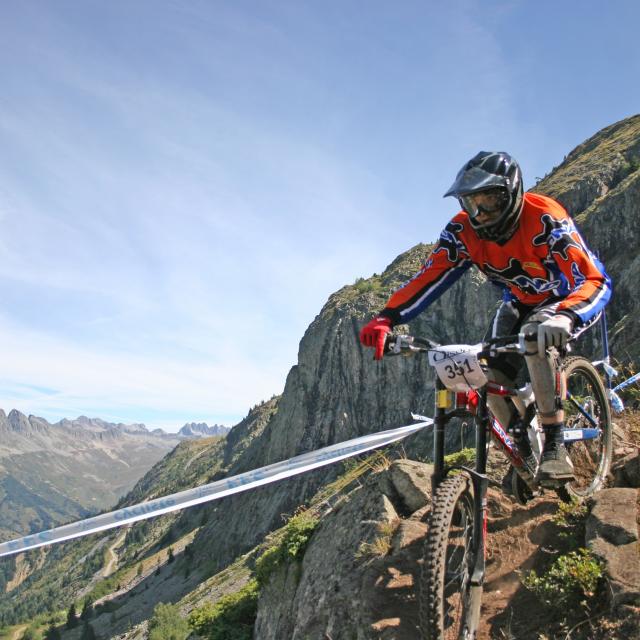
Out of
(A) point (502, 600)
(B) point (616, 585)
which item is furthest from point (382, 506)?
(B) point (616, 585)

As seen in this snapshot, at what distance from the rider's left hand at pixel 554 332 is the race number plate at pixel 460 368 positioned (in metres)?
0.53

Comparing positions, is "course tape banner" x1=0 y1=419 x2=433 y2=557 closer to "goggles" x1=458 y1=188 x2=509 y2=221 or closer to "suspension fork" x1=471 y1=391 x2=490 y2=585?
"suspension fork" x1=471 y1=391 x2=490 y2=585

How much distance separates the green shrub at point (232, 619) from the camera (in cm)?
884

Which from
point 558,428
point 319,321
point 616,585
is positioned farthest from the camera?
point 319,321

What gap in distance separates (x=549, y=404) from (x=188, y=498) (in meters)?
4.11

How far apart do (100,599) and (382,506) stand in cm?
16307

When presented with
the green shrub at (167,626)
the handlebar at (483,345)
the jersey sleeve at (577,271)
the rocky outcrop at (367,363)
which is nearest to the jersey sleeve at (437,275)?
the handlebar at (483,345)

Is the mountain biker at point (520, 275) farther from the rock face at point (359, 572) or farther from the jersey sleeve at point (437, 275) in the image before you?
the rock face at point (359, 572)

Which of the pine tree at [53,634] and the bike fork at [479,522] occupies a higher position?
the bike fork at [479,522]

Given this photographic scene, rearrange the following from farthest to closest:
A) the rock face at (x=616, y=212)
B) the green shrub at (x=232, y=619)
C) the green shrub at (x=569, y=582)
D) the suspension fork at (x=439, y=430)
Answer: the rock face at (x=616, y=212)
the green shrub at (x=232, y=619)
the suspension fork at (x=439, y=430)
the green shrub at (x=569, y=582)

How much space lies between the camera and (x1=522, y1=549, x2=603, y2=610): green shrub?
14.4 feet

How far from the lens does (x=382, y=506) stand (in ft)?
23.0

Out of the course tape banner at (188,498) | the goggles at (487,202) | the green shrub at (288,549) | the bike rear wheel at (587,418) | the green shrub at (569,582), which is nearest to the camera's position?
the green shrub at (569,582)

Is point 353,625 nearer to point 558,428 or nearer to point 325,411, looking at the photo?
point 558,428
